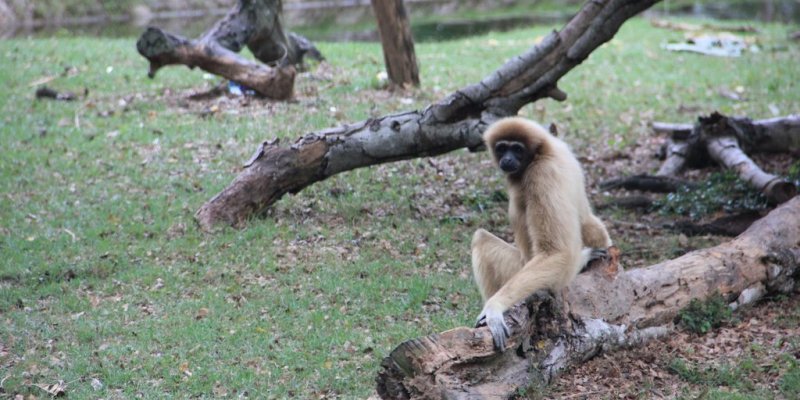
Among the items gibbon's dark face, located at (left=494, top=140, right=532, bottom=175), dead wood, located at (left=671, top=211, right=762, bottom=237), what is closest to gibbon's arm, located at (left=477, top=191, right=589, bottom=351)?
gibbon's dark face, located at (left=494, top=140, right=532, bottom=175)

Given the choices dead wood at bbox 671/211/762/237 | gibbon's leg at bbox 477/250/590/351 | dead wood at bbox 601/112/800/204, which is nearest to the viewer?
gibbon's leg at bbox 477/250/590/351

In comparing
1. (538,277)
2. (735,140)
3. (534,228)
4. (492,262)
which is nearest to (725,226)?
(735,140)

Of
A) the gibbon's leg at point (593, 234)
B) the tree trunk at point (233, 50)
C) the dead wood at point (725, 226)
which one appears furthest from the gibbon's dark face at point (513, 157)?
the tree trunk at point (233, 50)

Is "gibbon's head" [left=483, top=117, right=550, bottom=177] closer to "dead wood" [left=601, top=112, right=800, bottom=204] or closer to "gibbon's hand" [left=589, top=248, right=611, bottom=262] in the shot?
"gibbon's hand" [left=589, top=248, right=611, bottom=262]

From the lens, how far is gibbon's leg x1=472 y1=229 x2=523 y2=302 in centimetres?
670

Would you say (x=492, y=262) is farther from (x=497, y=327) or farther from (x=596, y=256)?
(x=497, y=327)

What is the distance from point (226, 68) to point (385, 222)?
16.4ft

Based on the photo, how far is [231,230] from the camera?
912 centimetres

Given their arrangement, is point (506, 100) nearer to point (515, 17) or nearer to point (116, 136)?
point (116, 136)

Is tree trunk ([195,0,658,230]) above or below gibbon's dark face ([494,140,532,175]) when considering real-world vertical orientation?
below

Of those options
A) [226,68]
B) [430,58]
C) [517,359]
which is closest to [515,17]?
[430,58]

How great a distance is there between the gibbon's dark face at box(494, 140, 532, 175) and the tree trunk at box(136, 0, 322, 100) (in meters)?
7.21

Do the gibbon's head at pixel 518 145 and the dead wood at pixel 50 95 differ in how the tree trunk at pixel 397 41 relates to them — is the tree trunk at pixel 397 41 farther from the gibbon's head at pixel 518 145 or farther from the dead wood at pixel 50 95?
the gibbon's head at pixel 518 145

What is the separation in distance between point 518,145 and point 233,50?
8.39 metres
